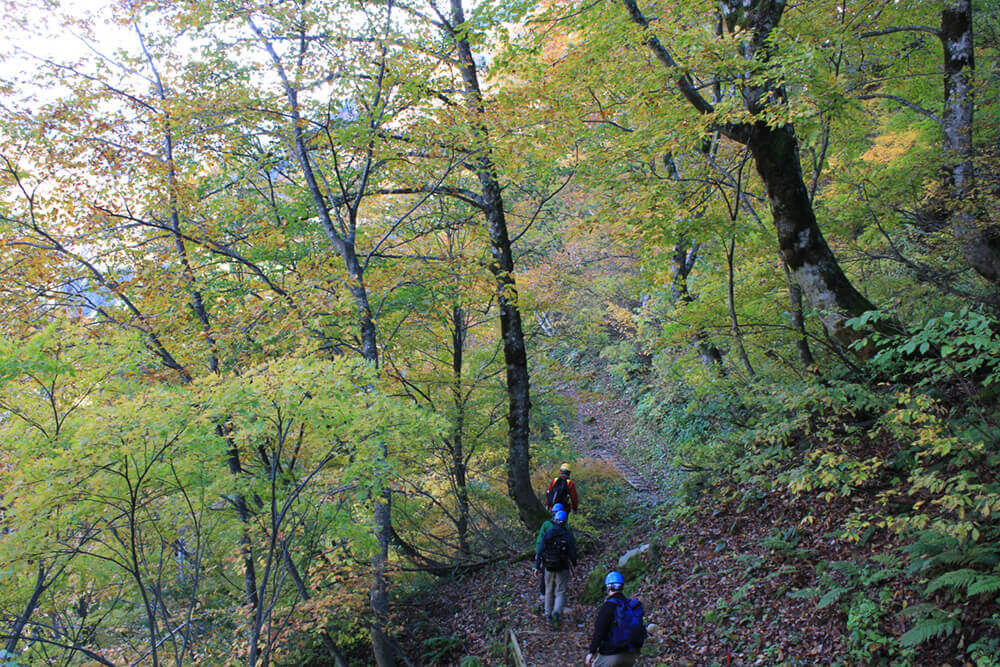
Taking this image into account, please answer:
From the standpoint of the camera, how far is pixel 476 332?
1276cm

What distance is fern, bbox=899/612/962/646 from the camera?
3.86m

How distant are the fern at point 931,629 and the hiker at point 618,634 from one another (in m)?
2.25

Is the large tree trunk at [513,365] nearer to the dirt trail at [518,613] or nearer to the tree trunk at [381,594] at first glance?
the dirt trail at [518,613]

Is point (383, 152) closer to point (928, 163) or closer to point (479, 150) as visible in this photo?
point (479, 150)

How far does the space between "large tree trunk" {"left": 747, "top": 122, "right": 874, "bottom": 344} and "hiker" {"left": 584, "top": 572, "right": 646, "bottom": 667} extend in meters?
4.29

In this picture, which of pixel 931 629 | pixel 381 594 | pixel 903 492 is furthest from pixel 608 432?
pixel 931 629

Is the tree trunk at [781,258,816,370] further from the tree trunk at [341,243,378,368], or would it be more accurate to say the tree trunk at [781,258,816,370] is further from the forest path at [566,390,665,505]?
the tree trunk at [341,243,378,368]

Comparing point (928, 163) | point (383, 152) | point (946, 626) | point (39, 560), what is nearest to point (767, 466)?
point (946, 626)

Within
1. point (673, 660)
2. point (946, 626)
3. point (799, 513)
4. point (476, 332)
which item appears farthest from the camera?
point (476, 332)

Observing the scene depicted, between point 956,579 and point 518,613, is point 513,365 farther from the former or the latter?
point 956,579

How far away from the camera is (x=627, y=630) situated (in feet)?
17.4

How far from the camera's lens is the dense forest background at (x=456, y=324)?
16.9 feet

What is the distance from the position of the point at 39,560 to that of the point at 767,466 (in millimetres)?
9126

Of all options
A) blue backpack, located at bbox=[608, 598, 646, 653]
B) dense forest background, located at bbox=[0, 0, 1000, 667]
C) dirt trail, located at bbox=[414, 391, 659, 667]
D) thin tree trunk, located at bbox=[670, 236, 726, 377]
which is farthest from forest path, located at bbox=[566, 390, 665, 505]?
blue backpack, located at bbox=[608, 598, 646, 653]
